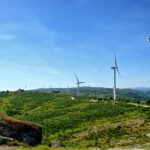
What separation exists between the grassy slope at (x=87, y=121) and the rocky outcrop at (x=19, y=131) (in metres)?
19.0

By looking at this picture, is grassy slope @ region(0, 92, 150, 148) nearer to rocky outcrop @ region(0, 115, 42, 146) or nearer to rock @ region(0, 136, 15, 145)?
rocky outcrop @ region(0, 115, 42, 146)

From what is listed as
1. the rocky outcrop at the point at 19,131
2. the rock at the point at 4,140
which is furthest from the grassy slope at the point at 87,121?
the rock at the point at 4,140

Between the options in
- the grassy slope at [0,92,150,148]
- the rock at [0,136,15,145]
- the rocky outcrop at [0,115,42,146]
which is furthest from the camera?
the grassy slope at [0,92,150,148]

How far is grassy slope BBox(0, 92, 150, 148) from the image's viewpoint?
230 ft

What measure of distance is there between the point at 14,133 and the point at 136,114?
62.6 metres

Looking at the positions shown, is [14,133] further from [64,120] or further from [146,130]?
[64,120]

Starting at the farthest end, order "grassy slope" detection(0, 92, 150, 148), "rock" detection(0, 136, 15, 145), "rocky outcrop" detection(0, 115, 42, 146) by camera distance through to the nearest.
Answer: "grassy slope" detection(0, 92, 150, 148) → "rocky outcrop" detection(0, 115, 42, 146) → "rock" detection(0, 136, 15, 145)

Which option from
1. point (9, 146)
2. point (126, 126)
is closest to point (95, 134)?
point (126, 126)

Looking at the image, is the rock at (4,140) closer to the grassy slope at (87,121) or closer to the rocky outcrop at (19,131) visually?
the rocky outcrop at (19,131)

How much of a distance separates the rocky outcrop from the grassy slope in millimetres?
19011

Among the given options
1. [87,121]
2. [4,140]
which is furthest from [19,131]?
[87,121]

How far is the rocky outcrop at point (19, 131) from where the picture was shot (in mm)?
35469

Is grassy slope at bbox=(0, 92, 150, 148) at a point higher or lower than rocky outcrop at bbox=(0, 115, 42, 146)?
lower

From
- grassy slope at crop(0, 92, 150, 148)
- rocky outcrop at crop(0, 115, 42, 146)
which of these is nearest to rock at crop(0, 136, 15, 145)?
rocky outcrop at crop(0, 115, 42, 146)
